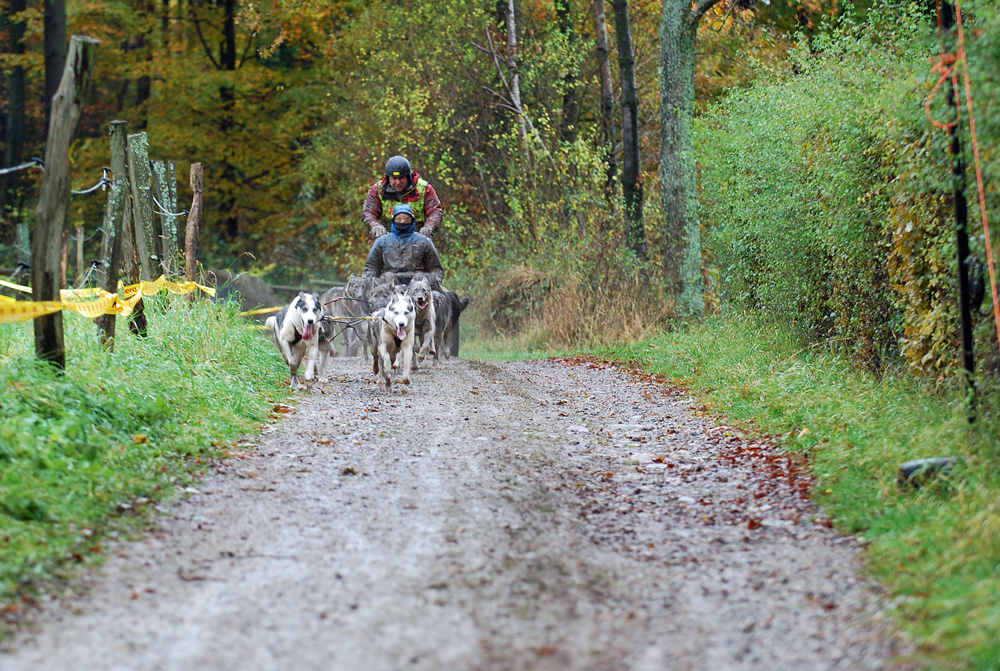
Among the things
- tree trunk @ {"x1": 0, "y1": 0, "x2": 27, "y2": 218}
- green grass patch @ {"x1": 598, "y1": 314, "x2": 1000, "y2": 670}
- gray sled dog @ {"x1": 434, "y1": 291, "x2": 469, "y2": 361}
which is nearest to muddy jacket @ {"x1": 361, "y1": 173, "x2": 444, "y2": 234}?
gray sled dog @ {"x1": 434, "y1": 291, "x2": 469, "y2": 361}

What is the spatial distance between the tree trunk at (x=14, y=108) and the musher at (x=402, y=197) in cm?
1858

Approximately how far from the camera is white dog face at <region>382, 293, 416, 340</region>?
11.4m

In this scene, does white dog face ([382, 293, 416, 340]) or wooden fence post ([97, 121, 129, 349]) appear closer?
wooden fence post ([97, 121, 129, 349])

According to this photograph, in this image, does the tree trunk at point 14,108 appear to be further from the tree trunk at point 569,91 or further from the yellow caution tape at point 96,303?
the yellow caution tape at point 96,303

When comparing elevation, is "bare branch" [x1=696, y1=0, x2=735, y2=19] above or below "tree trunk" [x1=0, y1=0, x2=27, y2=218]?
below

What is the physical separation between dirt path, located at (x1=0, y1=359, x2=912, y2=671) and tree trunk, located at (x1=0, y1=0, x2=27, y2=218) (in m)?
26.9

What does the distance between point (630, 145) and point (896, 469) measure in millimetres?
13510

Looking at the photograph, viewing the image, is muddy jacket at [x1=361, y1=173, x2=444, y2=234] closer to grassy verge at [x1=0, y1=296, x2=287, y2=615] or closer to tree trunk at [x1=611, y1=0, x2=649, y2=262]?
tree trunk at [x1=611, y1=0, x2=649, y2=262]

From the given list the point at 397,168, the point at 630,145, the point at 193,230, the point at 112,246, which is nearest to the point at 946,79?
the point at 112,246

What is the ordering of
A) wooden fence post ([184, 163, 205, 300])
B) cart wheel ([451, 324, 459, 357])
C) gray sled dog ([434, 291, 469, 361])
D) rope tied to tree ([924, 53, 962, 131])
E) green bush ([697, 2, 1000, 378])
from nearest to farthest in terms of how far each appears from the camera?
1. rope tied to tree ([924, 53, 962, 131])
2. green bush ([697, 2, 1000, 378])
3. wooden fence post ([184, 163, 205, 300])
4. gray sled dog ([434, 291, 469, 361])
5. cart wheel ([451, 324, 459, 357])

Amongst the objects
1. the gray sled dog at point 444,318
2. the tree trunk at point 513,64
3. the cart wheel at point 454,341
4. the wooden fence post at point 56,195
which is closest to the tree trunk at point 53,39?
the tree trunk at point 513,64

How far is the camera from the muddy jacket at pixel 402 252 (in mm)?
14492

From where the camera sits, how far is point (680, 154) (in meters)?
16.9

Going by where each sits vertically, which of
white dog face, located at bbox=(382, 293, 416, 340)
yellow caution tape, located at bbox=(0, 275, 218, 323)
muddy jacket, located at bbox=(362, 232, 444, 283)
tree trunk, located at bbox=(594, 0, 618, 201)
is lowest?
white dog face, located at bbox=(382, 293, 416, 340)
